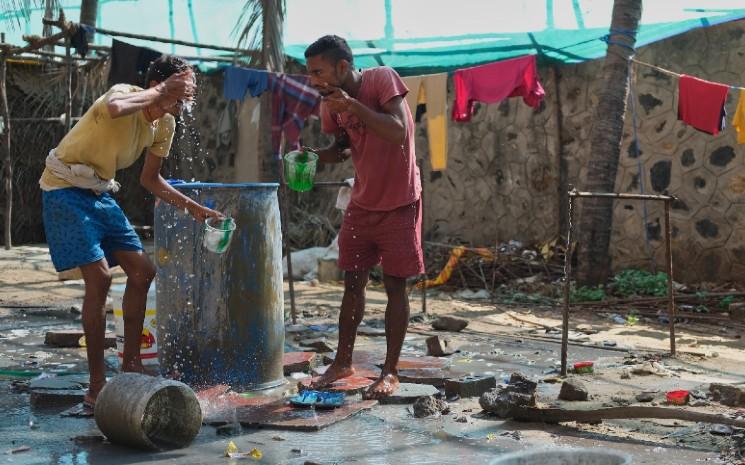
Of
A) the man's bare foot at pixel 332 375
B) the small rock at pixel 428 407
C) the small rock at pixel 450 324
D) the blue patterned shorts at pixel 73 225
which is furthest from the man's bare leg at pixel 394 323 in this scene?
the small rock at pixel 450 324

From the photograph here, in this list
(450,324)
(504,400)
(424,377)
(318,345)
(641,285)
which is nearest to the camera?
(504,400)

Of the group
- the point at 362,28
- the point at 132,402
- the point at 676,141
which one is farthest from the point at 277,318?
the point at 362,28

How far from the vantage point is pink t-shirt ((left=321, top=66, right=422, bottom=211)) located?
4.62 meters

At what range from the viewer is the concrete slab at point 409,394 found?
455 centimetres

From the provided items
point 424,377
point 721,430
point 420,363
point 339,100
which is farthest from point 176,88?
point 721,430

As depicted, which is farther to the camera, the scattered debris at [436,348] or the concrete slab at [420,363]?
the scattered debris at [436,348]

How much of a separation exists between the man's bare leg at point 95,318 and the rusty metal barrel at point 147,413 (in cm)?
60

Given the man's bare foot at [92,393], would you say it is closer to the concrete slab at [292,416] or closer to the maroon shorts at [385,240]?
the concrete slab at [292,416]

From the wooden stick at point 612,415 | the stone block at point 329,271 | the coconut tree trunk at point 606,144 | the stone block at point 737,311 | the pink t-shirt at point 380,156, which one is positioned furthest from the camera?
the stone block at point 329,271

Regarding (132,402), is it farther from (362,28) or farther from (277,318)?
(362,28)

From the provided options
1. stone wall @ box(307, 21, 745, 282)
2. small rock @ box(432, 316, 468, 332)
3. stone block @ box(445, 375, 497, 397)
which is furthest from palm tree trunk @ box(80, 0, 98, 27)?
stone block @ box(445, 375, 497, 397)

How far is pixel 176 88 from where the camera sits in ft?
13.9

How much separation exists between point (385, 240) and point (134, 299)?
4.27 ft

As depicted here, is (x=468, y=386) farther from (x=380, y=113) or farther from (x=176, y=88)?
(x=176, y=88)
